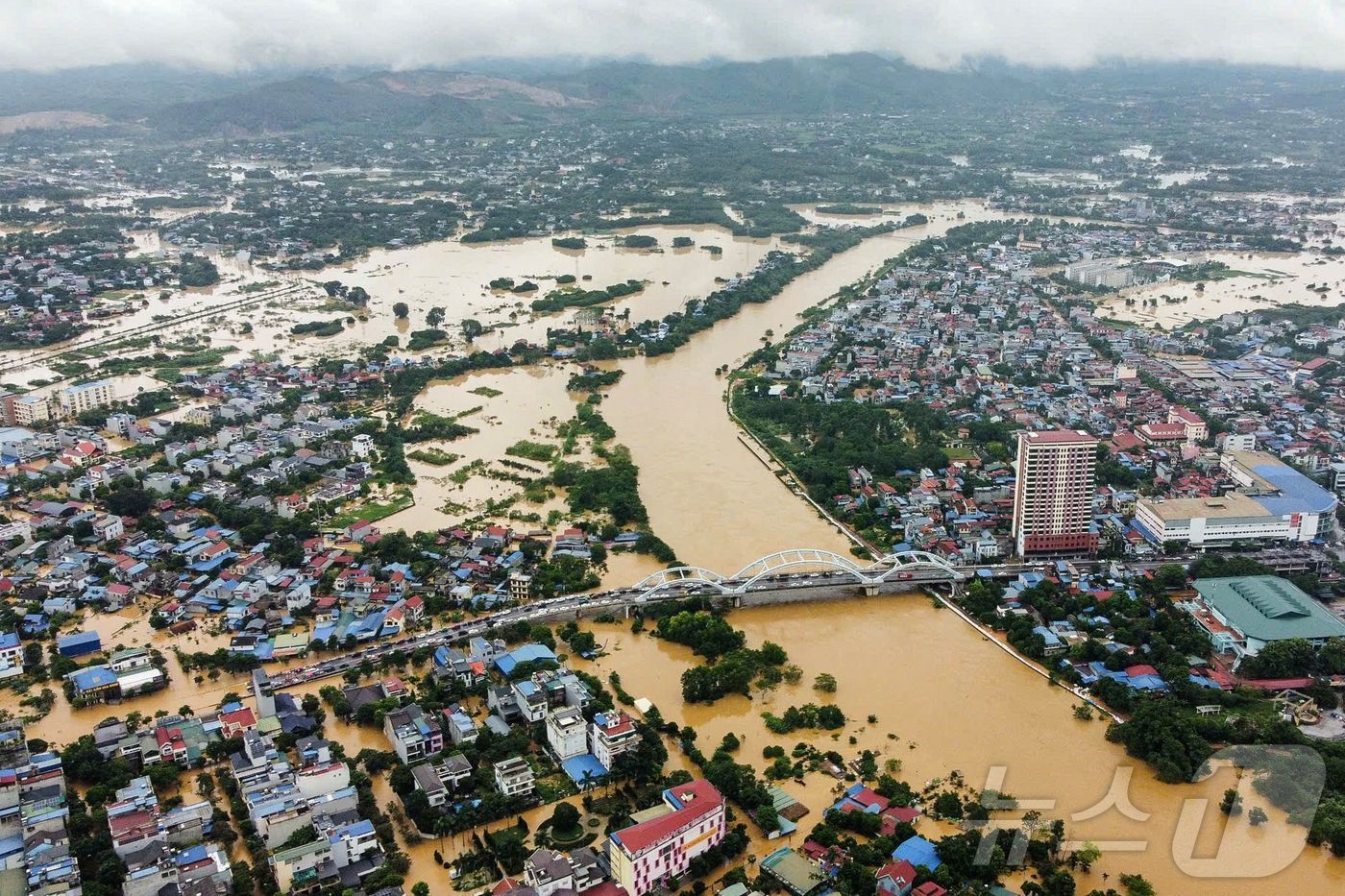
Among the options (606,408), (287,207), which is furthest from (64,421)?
(287,207)

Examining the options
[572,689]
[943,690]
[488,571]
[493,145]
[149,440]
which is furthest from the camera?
[493,145]

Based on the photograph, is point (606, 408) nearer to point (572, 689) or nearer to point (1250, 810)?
point (572, 689)

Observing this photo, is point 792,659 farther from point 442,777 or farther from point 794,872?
point 442,777

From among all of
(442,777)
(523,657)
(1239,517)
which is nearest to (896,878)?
(442,777)

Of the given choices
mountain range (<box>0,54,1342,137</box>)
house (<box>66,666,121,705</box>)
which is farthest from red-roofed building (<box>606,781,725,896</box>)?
mountain range (<box>0,54,1342,137</box>)

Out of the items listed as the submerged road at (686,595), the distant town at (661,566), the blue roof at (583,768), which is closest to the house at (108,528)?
the distant town at (661,566)

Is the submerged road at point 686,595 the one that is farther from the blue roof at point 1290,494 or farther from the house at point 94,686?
the house at point 94,686
